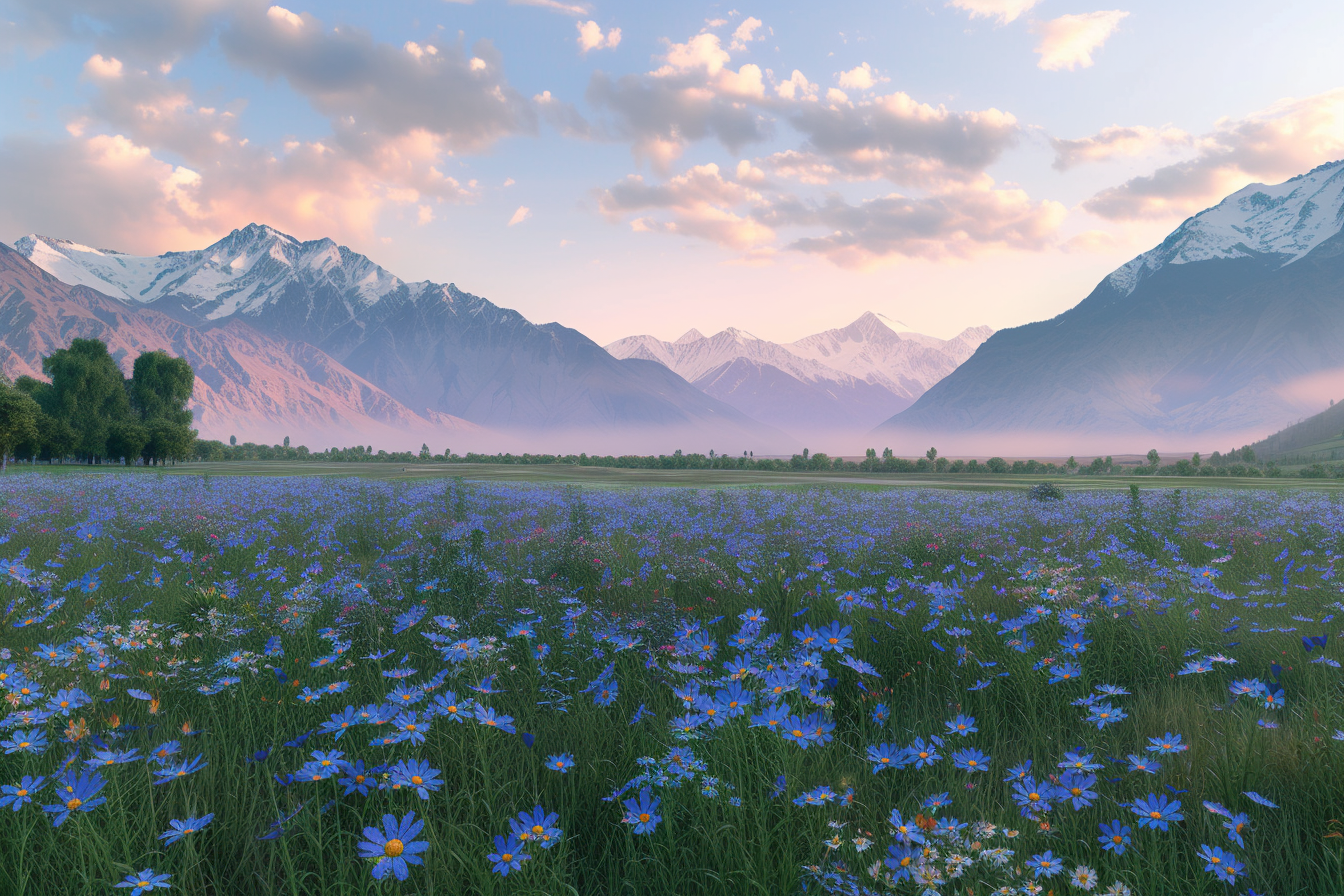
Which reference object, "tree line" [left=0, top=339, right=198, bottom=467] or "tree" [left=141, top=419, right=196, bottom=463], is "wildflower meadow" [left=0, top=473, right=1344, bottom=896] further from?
"tree" [left=141, top=419, right=196, bottom=463]

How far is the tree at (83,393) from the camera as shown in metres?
63.4

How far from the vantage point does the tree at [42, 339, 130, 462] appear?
63.4 metres

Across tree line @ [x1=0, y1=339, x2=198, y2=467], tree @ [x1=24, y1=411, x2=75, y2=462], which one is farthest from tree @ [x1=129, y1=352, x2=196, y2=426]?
tree @ [x1=24, y1=411, x2=75, y2=462]

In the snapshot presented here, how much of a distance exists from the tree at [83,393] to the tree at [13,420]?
13.7 metres

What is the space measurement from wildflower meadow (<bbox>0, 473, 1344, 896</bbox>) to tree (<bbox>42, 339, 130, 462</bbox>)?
253ft

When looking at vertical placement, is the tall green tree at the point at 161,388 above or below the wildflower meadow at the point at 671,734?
above

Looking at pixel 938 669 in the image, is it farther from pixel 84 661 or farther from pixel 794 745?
pixel 84 661

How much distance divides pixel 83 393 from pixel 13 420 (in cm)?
2173

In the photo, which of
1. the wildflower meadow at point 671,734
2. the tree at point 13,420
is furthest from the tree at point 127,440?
the wildflower meadow at point 671,734

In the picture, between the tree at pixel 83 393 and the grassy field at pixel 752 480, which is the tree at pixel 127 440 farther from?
the grassy field at pixel 752 480

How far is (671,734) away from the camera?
2.70 meters

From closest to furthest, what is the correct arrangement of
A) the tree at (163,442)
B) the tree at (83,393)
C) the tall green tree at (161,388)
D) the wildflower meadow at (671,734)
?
the wildflower meadow at (671,734) → the tree at (83,393) → the tree at (163,442) → the tall green tree at (161,388)

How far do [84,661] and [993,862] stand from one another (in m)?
5.09

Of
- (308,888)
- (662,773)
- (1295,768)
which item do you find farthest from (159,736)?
(1295,768)
